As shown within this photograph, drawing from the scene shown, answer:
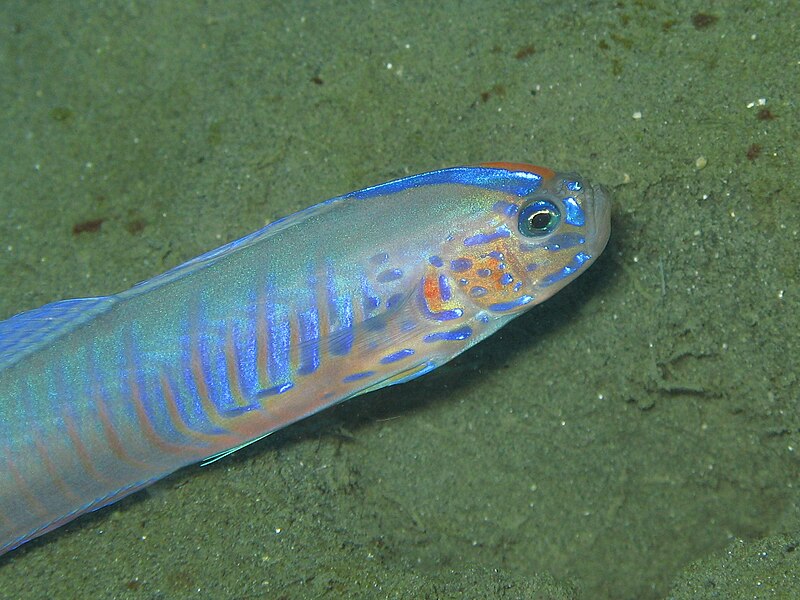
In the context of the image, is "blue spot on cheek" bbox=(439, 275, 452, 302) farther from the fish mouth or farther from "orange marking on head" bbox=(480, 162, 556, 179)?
the fish mouth

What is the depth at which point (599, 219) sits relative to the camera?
2.80 m

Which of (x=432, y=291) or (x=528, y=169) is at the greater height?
(x=528, y=169)

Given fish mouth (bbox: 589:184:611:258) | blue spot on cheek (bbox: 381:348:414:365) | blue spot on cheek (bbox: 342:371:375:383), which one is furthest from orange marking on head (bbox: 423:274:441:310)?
fish mouth (bbox: 589:184:611:258)

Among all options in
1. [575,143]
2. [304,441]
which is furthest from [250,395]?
[575,143]

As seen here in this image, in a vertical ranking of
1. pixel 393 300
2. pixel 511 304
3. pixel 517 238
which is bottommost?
pixel 511 304

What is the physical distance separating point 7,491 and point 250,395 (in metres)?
1.15

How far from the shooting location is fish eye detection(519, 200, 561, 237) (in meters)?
2.72

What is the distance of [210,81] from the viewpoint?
4141 millimetres

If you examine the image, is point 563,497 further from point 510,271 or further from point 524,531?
point 510,271

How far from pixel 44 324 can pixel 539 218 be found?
230 centimetres

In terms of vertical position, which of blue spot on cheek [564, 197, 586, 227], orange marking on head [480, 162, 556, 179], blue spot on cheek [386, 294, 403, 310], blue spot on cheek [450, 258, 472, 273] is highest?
orange marking on head [480, 162, 556, 179]

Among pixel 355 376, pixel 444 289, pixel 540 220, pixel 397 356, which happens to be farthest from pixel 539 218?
pixel 355 376

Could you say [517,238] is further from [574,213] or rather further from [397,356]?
[397,356]

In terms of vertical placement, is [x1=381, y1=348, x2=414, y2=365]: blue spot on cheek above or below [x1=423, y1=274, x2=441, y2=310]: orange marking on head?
below
